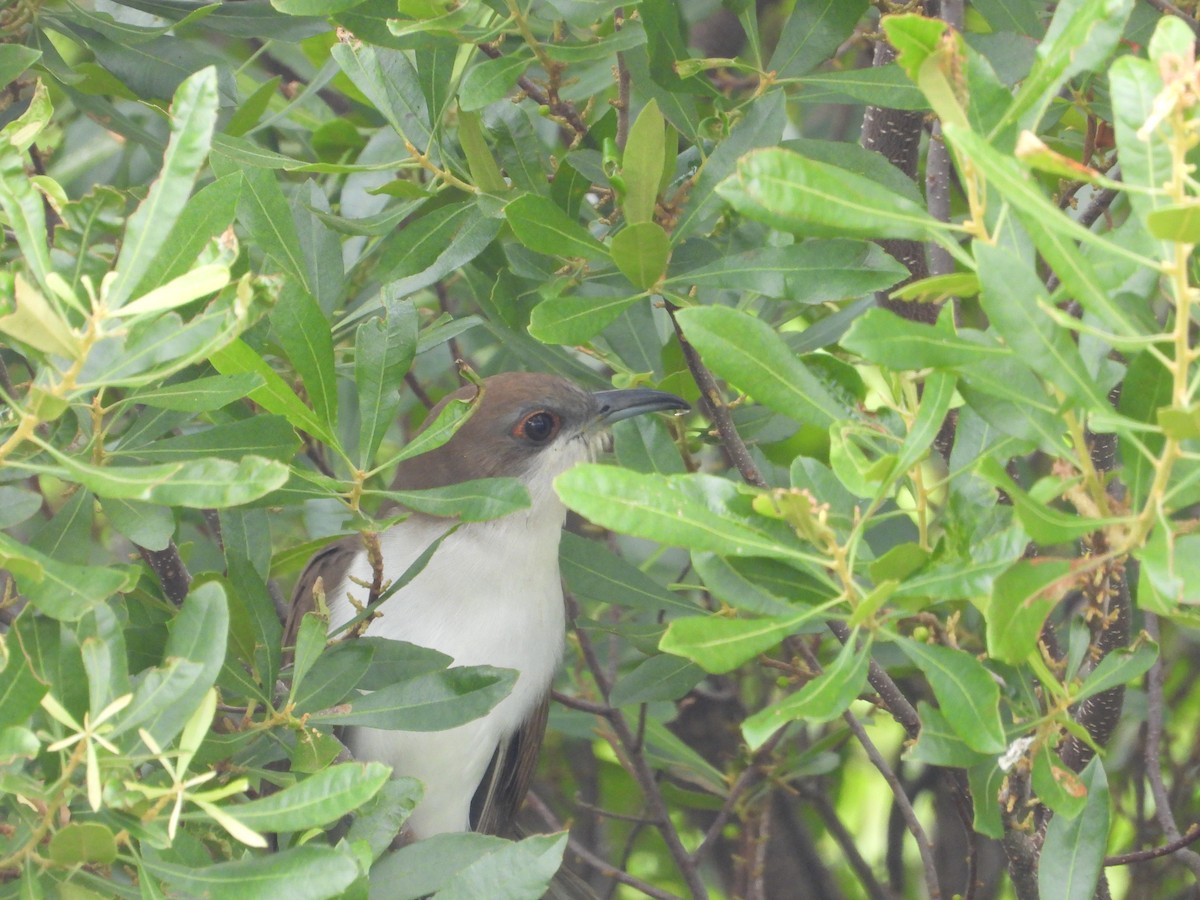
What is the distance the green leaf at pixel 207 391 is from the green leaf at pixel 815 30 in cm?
130

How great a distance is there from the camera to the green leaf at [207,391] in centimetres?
237

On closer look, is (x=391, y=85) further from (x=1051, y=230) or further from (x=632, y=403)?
(x=1051, y=230)

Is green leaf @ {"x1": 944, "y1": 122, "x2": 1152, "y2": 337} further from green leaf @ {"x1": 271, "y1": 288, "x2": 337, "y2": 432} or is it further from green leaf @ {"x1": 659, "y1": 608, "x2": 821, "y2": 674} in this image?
green leaf @ {"x1": 271, "y1": 288, "x2": 337, "y2": 432}

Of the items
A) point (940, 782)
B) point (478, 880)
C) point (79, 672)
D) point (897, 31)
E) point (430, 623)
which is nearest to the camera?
point (897, 31)

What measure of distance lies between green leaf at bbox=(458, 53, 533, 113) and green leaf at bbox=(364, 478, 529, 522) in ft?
2.38

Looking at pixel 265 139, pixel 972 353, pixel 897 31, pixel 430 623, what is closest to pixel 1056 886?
pixel 972 353

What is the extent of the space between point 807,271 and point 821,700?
3.40 ft

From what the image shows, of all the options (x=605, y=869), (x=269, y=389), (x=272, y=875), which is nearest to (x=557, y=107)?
(x=269, y=389)

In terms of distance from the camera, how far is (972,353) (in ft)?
5.99

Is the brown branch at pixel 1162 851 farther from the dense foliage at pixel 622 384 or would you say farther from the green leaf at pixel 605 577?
the green leaf at pixel 605 577

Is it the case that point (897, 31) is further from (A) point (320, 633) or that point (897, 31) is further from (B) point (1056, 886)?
(B) point (1056, 886)

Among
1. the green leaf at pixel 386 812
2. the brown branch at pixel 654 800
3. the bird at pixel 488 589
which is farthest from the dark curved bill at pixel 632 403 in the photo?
the green leaf at pixel 386 812

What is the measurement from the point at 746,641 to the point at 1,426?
1269 millimetres

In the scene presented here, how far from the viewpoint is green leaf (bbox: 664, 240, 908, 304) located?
263 cm
